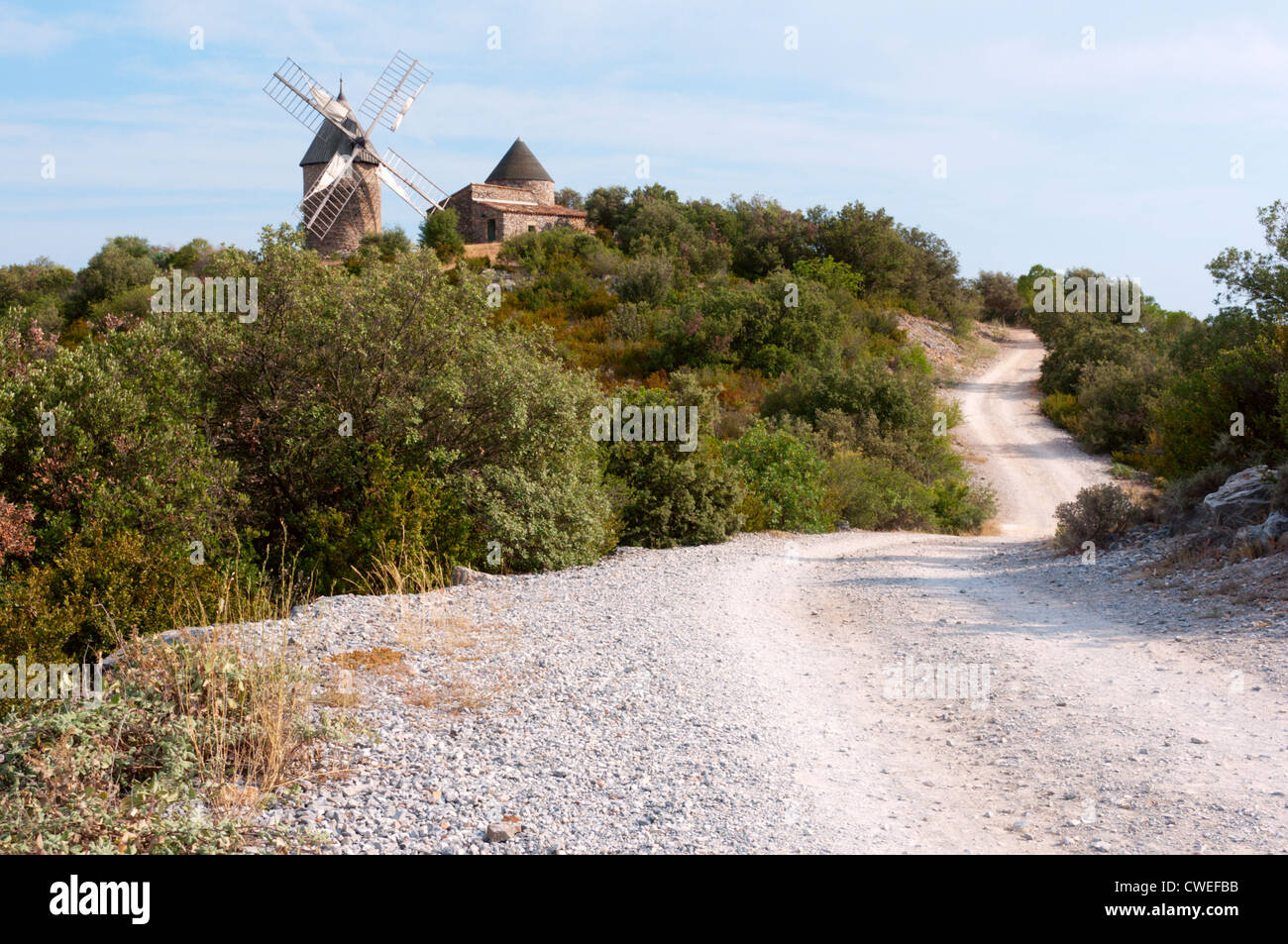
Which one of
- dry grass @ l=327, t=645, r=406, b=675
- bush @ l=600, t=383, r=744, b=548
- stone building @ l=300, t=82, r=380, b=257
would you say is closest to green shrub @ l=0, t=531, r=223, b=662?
dry grass @ l=327, t=645, r=406, b=675

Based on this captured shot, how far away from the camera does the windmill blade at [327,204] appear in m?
42.0

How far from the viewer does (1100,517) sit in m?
14.2

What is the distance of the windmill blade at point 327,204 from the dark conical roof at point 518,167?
13158mm

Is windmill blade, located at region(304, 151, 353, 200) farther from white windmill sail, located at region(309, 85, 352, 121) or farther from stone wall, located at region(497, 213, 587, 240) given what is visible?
stone wall, located at region(497, 213, 587, 240)

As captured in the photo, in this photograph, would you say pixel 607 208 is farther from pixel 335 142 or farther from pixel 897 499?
pixel 897 499

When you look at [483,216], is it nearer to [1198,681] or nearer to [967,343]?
[967,343]

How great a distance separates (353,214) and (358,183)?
1433mm

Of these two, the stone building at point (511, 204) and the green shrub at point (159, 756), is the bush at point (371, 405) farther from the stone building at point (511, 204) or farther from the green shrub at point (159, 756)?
the stone building at point (511, 204)

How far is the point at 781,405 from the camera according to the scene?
2845cm

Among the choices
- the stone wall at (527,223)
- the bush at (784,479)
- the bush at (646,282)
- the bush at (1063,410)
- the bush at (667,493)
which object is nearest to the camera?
the bush at (667,493)

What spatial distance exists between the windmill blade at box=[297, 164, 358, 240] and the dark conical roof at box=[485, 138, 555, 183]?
13158 millimetres

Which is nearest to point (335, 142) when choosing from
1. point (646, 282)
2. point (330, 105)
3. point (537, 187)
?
point (330, 105)

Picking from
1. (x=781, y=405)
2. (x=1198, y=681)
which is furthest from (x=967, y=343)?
(x=1198, y=681)

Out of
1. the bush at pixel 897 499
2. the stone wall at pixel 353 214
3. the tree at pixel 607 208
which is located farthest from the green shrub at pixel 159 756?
the tree at pixel 607 208
